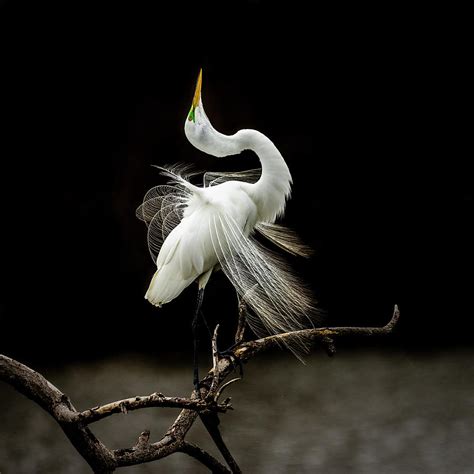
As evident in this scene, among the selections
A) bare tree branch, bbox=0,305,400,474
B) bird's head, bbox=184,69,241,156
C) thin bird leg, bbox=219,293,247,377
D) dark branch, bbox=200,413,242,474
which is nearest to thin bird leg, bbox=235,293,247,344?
thin bird leg, bbox=219,293,247,377

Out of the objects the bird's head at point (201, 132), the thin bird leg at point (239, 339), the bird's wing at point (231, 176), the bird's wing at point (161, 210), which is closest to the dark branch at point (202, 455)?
the thin bird leg at point (239, 339)

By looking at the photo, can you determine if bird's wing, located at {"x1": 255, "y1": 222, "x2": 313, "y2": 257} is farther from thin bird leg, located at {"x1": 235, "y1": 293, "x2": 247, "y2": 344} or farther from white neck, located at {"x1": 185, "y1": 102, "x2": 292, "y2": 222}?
thin bird leg, located at {"x1": 235, "y1": 293, "x2": 247, "y2": 344}

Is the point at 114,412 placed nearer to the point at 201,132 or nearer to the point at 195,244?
the point at 195,244

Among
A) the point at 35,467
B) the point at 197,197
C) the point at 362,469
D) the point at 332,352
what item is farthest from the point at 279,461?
the point at 197,197

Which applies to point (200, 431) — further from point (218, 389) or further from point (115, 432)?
point (218, 389)

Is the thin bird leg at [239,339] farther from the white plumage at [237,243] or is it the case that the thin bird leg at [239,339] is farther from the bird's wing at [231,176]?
the bird's wing at [231,176]

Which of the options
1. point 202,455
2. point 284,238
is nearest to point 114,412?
point 202,455
